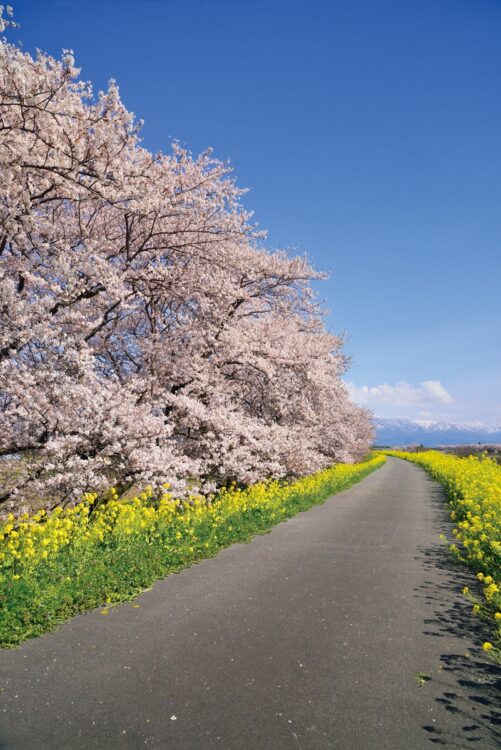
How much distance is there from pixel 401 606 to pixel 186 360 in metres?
8.37

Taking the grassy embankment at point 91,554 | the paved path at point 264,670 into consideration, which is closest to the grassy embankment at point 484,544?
the paved path at point 264,670

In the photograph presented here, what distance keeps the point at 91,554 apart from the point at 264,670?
11.8 feet

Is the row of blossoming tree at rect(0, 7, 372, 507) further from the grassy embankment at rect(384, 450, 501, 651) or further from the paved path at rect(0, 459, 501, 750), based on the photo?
the grassy embankment at rect(384, 450, 501, 651)

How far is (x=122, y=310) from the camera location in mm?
12000

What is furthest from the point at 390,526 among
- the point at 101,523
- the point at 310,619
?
the point at 101,523

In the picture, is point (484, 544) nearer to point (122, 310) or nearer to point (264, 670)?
point (264, 670)

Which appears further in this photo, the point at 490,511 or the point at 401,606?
the point at 490,511

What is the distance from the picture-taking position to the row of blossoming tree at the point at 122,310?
720cm

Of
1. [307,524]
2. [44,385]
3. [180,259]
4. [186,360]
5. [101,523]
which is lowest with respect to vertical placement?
[307,524]

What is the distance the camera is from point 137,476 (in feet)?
30.8

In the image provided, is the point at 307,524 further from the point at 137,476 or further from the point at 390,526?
the point at 137,476

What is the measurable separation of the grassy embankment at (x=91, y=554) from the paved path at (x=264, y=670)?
34 cm

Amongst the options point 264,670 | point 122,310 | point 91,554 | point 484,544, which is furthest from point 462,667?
point 122,310

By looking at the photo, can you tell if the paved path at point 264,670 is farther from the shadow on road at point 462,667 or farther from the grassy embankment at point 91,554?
the grassy embankment at point 91,554
